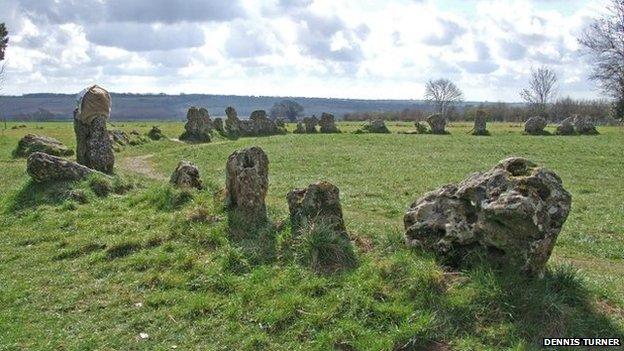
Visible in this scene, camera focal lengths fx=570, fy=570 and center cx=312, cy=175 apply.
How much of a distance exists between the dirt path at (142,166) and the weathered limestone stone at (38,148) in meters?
3.34

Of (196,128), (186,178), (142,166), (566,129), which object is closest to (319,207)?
(186,178)

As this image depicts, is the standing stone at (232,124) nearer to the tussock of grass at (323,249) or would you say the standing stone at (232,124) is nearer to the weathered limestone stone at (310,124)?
the weathered limestone stone at (310,124)

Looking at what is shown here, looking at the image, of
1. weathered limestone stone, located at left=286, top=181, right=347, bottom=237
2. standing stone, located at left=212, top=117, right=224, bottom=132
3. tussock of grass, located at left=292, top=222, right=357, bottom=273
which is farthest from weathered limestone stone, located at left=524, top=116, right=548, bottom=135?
tussock of grass, located at left=292, top=222, right=357, bottom=273

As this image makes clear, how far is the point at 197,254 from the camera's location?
11.2 meters

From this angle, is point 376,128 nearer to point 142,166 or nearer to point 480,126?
point 480,126

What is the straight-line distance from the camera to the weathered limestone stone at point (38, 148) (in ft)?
103

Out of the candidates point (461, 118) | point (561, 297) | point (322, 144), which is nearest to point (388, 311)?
point (561, 297)

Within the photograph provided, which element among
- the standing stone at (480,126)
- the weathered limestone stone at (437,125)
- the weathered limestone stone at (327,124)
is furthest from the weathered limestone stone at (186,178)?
the weathered limestone stone at (437,125)

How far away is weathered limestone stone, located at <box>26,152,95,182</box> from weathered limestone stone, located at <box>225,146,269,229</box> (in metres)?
6.97

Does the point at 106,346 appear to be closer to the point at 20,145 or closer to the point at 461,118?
the point at 20,145

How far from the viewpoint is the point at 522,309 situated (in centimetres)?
815

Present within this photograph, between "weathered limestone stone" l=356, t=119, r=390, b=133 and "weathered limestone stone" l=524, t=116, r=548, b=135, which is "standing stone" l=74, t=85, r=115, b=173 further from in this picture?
"weathered limestone stone" l=524, t=116, r=548, b=135

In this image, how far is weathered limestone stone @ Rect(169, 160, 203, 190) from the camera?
15555mm

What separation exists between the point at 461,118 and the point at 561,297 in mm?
114169
